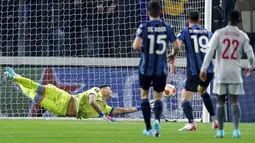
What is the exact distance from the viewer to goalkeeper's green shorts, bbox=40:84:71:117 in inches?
763

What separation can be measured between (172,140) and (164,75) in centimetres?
142

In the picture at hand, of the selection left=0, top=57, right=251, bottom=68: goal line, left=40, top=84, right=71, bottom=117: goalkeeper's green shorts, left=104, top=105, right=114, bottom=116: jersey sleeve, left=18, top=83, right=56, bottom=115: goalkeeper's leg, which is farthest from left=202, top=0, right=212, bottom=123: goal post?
left=18, top=83, right=56, bottom=115: goalkeeper's leg

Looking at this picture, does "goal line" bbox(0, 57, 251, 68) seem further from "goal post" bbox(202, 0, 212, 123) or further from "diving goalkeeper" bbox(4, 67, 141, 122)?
"goal post" bbox(202, 0, 212, 123)

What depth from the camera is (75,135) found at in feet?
39.2

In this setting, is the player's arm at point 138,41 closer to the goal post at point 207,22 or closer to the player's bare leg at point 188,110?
the player's bare leg at point 188,110

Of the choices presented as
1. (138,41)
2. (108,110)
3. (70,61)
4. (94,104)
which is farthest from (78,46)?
(138,41)

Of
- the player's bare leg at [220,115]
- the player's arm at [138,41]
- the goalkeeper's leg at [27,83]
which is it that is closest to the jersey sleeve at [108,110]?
the goalkeeper's leg at [27,83]

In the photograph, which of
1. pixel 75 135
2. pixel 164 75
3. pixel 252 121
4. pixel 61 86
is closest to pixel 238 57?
pixel 164 75

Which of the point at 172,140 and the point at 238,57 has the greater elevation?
the point at 238,57

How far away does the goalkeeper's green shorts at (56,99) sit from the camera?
19.4 meters

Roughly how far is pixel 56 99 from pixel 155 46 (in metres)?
7.71

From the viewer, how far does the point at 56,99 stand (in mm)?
19422

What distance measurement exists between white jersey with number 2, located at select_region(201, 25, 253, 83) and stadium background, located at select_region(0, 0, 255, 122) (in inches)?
373

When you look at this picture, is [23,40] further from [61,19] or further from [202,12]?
[202,12]
